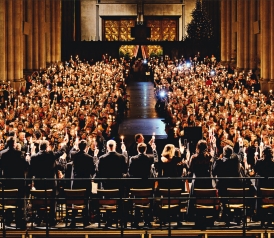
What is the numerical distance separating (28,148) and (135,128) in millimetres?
17095

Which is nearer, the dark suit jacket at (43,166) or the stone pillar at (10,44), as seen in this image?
the dark suit jacket at (43,166)

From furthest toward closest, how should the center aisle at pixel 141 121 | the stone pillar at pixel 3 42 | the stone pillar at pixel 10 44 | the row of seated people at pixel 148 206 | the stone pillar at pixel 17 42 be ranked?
the stone pillar at pixel 17 42
the stone pillar at pixel 10 44
the stone pillar at pixel 3 42
the center aisle at pixel 141 121
the row of seated people at pixel 148 206

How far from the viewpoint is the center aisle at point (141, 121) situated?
3672cm

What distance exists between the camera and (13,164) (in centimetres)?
1616

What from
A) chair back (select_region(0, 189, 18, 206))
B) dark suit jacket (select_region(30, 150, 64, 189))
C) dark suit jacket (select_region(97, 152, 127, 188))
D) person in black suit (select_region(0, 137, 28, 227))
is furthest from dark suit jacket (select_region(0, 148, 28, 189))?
dark suit jacket (select_region(97, 152, 127, 188))

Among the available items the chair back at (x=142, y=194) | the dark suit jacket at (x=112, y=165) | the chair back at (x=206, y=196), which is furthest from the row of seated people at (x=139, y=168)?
the chair back at (x=206, y=196)

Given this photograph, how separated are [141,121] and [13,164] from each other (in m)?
24.6

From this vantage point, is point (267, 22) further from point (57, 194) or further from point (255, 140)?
point (57, 194)

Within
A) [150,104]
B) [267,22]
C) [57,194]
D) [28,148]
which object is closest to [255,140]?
[28,148]

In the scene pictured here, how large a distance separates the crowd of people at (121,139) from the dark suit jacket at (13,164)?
2 cm

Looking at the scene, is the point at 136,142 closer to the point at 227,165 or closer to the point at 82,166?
the point at 82,166

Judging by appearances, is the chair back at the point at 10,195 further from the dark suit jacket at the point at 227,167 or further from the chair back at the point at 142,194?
the dark suit jacket at the point at 227,167

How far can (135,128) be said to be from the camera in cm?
3819

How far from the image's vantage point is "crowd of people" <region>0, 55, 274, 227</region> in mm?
16172
